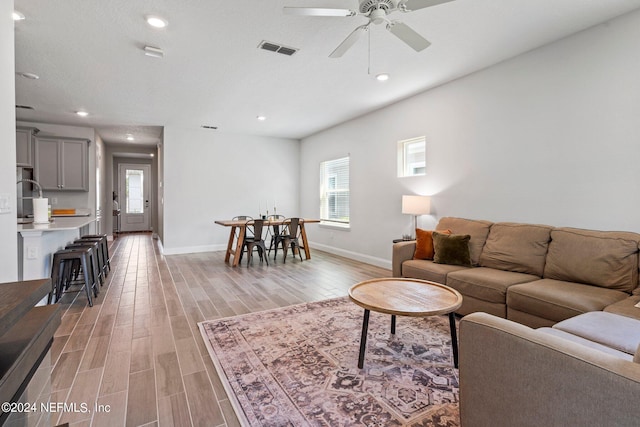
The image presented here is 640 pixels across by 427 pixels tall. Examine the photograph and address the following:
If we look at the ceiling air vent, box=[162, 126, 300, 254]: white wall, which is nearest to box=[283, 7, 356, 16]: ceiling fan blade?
the ceiling air vent

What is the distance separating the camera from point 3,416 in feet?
2.38

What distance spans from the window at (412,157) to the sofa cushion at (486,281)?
1.99m

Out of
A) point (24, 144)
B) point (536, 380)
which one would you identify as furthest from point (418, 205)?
point (24, 144)

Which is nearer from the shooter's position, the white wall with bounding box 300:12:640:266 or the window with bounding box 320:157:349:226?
the white wall with bounding box 300:12:640:266

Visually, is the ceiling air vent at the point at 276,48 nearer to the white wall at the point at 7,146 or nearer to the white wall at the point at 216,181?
the white wall at the point at 7,146

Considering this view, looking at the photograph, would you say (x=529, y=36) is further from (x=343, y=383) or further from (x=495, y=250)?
(x=343, y=383)

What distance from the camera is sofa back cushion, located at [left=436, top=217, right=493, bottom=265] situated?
10.8 feet

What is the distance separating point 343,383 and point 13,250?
240 centimetres

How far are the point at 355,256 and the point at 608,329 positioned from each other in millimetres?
4348

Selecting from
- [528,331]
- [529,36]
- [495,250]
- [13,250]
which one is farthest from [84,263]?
[529,36]

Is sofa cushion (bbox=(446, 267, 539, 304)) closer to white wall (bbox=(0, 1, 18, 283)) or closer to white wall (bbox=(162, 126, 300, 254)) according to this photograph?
white wall (bbox=(0, 1, 18, 283))

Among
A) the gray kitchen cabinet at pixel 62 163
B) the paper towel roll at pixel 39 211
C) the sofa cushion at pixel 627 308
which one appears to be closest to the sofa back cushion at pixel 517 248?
the sofa cushion at pixel 627 308

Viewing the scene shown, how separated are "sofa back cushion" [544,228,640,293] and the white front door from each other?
1148 cm

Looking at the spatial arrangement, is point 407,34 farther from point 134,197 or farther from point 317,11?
point 134,197
